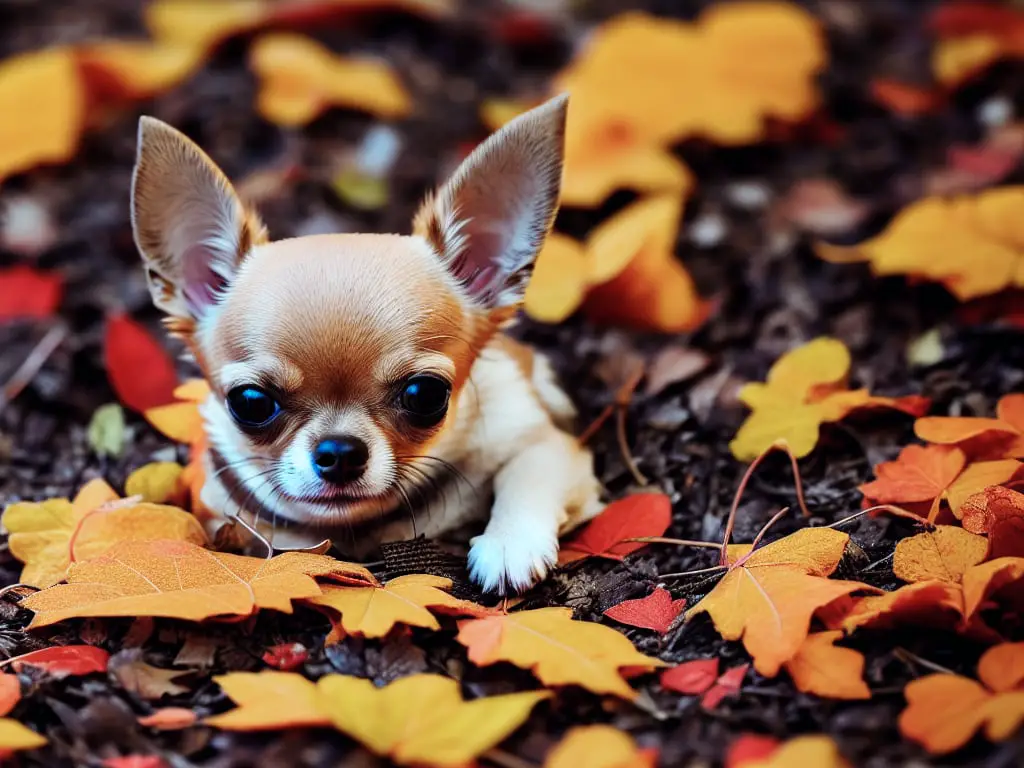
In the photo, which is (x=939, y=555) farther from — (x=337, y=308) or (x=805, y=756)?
(x=337, y=308)

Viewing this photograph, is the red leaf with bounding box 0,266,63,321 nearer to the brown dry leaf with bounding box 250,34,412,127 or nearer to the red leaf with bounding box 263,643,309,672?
the brown dry leaf with bounding box 250,34,412,127

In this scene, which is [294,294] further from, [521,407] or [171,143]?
[521,407]

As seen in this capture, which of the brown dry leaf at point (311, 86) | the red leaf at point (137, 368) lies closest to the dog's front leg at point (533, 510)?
the red leaf at point (137, 368)

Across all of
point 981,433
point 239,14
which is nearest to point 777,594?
point 981,433

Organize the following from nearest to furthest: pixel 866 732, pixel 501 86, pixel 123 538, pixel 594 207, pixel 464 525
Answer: pixel 866 732, pixel 123 538, pixel 464 525, pixel 594 207, pixel 501 86

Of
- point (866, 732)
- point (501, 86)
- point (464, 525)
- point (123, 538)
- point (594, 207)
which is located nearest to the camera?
point (866, 732)

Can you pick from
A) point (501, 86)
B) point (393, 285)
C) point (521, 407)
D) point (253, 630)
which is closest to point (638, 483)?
point (521, 407)
